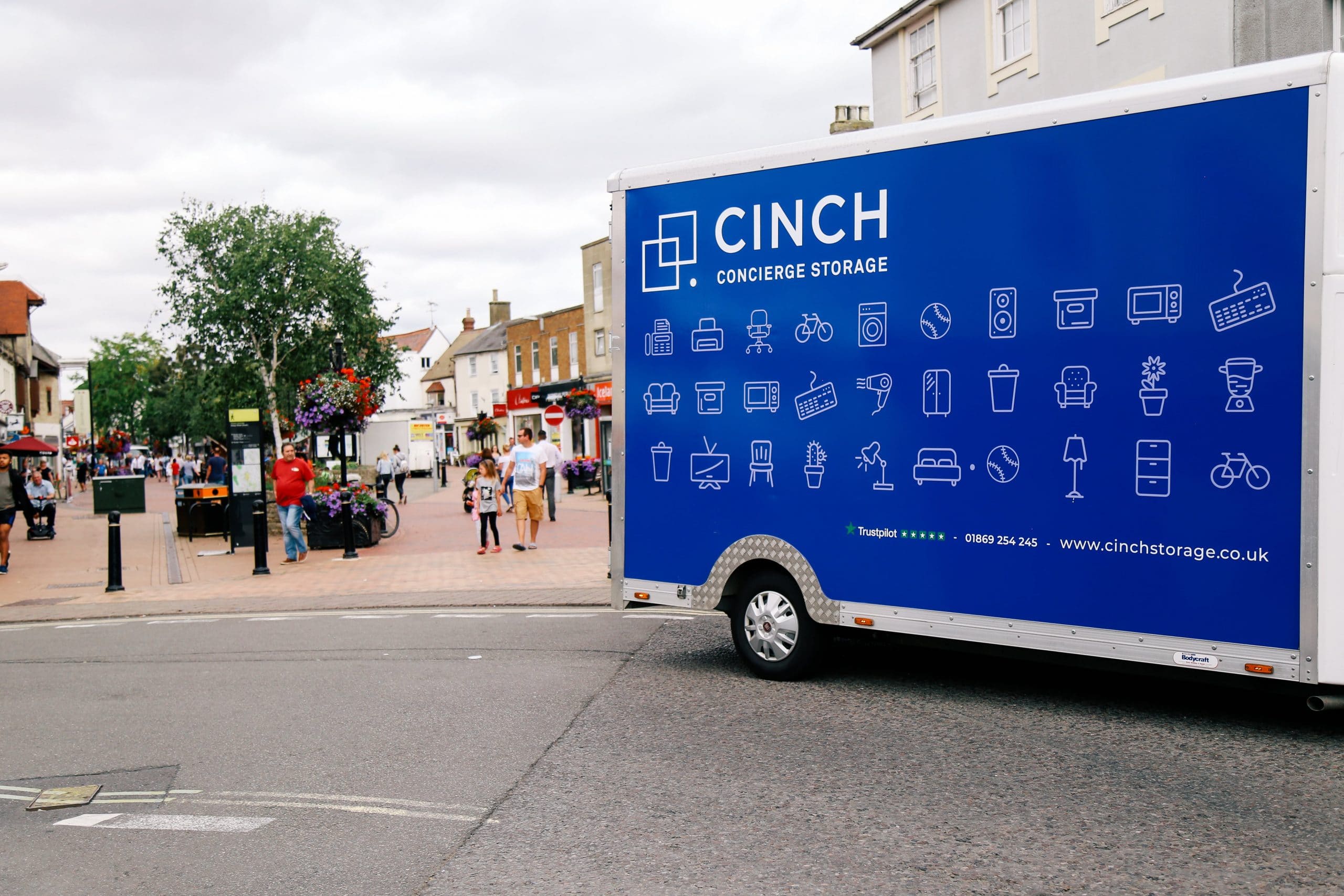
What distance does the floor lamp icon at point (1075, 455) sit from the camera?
5.98 m

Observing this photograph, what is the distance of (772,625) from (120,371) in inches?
3529

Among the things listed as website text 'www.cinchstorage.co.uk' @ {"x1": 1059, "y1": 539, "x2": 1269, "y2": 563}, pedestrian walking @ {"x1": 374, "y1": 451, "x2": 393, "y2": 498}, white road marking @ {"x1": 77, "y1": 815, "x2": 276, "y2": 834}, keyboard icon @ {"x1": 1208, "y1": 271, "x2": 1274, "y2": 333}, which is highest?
keyboard icon @ {"x1": 1208, "y1": 271, "x2": 1274, "y2": 333}

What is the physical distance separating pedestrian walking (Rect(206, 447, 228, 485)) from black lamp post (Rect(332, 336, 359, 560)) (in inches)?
188

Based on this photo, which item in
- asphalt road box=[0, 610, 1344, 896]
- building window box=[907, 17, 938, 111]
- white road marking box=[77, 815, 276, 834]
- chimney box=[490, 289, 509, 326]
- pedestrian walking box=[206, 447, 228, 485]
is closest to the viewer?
asphalt road box=[0, 610, 1344, 896]

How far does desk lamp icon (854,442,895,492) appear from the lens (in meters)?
6.71

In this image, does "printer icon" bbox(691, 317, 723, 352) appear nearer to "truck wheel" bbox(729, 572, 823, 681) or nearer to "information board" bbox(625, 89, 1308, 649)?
"information board" bbox(625, 89, 1308, 649)

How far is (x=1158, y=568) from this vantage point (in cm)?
573

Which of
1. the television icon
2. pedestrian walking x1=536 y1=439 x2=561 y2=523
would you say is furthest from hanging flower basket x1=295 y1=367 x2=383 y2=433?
the television icon

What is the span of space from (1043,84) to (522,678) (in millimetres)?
16122

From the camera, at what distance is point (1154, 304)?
226 inches

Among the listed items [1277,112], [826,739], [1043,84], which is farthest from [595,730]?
[1043,84]

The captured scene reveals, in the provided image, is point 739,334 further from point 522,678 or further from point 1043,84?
point 1043,84

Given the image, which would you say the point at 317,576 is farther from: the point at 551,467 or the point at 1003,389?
the point at 1003,389

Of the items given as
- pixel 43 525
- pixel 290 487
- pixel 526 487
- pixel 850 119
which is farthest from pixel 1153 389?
pixel 43 525
